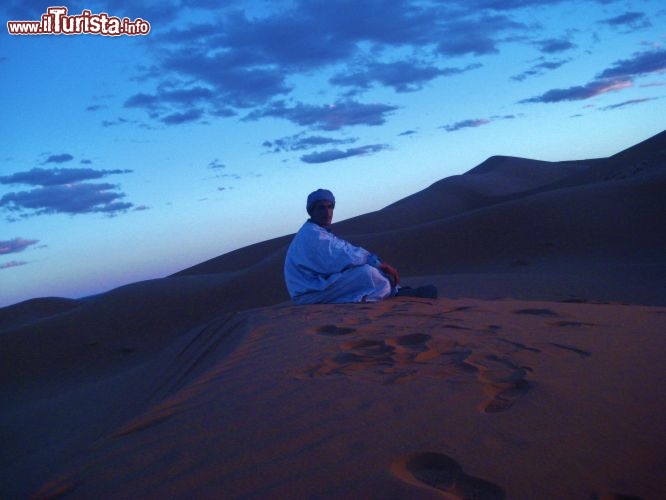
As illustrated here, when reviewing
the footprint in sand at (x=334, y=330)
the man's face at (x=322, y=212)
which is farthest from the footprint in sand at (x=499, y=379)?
the man's face at (x=322, y=212)

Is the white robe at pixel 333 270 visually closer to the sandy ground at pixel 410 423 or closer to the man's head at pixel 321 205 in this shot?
the man's head at pixel 321 205

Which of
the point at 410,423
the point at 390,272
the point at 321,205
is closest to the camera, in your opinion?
the point at 410,423

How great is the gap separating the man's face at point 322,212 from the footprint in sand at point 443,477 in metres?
5.63

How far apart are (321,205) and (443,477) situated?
5842mm

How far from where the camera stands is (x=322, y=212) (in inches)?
308

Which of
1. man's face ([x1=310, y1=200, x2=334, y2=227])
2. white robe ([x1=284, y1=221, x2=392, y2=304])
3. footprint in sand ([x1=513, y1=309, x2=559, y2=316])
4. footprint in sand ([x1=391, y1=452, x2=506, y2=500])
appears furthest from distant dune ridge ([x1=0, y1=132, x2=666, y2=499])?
man's face ([x1=310, y1=200, x2=334, y2=227])

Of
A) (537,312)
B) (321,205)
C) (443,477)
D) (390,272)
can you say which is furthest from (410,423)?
(321,205)

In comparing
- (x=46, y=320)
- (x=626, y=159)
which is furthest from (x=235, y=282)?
(x=626, y=159)

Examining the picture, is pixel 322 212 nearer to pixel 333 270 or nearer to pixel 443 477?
pixel 333 270

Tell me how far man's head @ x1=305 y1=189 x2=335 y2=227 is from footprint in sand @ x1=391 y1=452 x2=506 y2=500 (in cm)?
564

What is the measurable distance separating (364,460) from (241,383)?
1.61m

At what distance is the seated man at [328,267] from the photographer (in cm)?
753

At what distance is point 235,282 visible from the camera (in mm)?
18406

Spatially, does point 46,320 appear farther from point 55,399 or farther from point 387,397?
point 387,397
